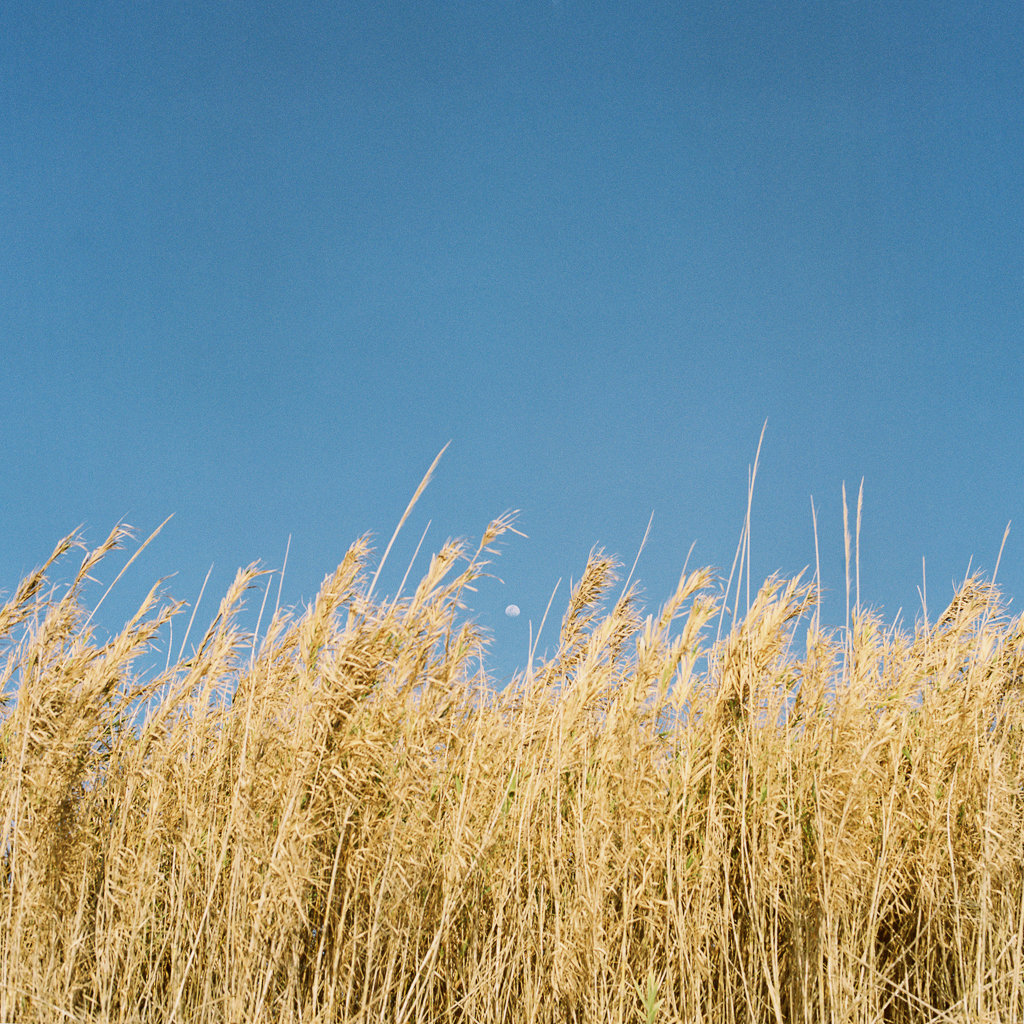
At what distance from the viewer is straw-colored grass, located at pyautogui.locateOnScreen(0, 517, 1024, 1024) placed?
8.32ft

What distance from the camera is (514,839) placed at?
3.06m

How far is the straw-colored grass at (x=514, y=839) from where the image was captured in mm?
2535

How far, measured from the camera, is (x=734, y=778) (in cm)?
288

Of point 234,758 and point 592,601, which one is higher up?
point 592,601

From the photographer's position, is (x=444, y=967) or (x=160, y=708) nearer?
(x=444, y=967)

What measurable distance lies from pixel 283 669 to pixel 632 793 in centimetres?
169

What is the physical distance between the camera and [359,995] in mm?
2721

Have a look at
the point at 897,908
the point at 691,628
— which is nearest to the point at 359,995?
the point at 691,628

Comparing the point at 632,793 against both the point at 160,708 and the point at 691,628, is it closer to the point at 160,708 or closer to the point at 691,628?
the point at 691,628

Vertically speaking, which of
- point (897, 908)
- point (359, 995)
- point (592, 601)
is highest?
point (592, 601)

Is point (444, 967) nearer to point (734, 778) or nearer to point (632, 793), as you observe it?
point (632, 793)

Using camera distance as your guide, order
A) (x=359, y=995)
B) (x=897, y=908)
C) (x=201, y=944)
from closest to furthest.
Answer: (x=359, y=995)
(x=201, y=944)
(x=897, y=908)

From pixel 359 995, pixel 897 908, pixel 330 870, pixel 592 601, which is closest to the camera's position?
pixel 330 870

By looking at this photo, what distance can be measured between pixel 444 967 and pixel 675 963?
0.87 m
